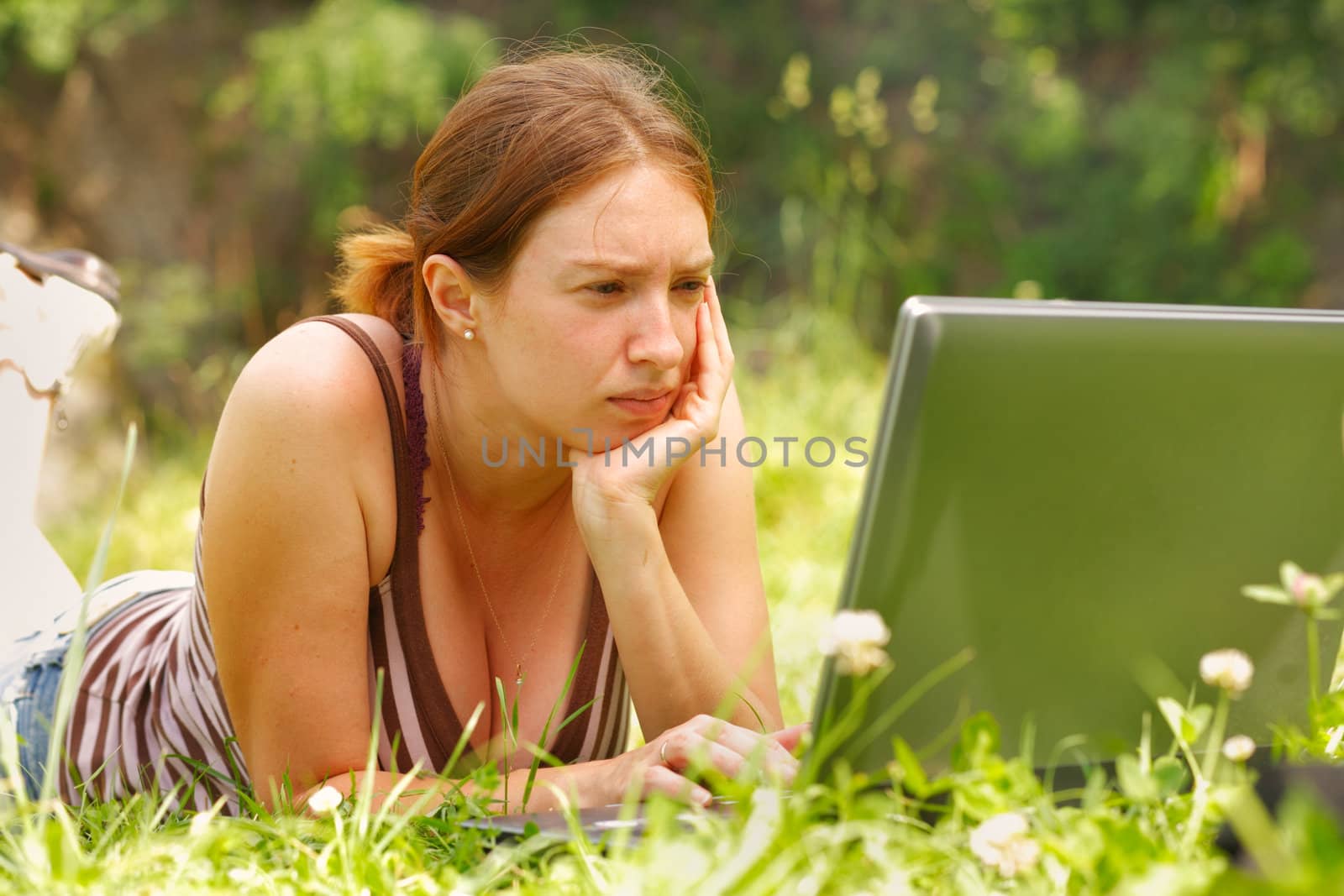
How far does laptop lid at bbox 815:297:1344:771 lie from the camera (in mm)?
842

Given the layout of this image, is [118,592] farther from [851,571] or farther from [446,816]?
[851,571]

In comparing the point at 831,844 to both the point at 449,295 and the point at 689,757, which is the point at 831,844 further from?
the point at 449,295

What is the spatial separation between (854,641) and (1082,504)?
19cm

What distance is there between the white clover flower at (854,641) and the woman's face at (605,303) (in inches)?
25.2

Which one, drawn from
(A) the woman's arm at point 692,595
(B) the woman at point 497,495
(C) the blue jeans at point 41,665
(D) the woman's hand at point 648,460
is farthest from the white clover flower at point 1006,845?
(C) the blue jeans at point 41,665

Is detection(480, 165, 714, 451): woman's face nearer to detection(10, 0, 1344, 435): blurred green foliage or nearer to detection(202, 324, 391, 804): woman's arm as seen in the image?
detection(202, 324, 391, 804): woman's arm

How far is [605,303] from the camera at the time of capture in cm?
145

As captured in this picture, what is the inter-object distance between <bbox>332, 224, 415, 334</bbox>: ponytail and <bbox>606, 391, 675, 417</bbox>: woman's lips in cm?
43

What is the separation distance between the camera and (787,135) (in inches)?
266

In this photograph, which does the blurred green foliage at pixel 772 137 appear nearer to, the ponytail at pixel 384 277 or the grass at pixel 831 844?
the ponytail at pixel 384 277

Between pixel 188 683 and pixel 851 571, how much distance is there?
48.2 inches

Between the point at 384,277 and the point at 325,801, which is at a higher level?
the point at 384,277

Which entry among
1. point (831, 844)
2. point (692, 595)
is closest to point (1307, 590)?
point (831, 844)

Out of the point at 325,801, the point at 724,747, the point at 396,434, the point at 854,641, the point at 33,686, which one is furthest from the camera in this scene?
the point at 33,686
